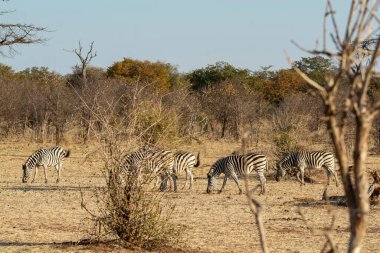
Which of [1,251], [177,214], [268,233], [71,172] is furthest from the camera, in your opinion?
[71,172]

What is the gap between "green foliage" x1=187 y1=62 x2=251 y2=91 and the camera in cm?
5175

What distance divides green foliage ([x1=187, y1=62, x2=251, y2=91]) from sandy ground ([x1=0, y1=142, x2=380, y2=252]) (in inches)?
1200

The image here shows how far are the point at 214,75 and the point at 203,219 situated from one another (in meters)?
39.7

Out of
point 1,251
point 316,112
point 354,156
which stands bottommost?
point 1,251

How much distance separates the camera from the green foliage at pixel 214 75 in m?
51.8

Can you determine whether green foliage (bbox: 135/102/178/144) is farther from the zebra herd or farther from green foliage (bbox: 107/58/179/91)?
green foliage (bbox: 107/58/179/91)

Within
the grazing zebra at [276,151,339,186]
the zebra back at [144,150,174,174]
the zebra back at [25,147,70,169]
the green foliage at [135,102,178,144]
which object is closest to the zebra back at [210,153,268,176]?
the green foliage at [135,102,178,144]

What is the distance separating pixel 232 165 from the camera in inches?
739

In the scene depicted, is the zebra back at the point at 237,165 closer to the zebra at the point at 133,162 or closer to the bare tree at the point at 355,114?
the zebra at the point at 133,162

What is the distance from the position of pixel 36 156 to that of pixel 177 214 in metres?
9.14

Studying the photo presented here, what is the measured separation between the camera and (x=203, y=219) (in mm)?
12969

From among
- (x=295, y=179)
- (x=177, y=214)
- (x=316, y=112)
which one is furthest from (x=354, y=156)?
(x=316, y=112)

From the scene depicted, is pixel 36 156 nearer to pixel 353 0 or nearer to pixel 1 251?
pixel 1 251

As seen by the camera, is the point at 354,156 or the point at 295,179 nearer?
the point at 354,156
